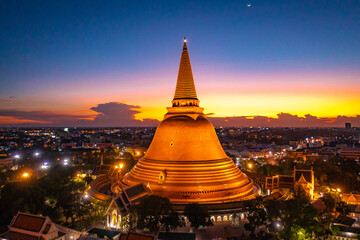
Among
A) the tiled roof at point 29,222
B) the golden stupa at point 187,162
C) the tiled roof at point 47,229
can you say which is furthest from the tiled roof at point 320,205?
the tiled roof at point 29,222

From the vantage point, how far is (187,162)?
95.0 feet

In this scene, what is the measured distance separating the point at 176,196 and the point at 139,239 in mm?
9222

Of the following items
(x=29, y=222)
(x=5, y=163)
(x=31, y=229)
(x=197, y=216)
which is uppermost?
(x=197, y=216)

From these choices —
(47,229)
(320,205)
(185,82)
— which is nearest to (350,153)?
(320,205)

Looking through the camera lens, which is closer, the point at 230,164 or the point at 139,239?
the point at 139,239

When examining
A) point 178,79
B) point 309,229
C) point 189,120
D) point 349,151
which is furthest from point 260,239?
point 349,151

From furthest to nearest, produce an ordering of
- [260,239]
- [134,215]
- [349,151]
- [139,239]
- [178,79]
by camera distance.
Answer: [349,151] → [178,79] → [134,215] → [260,239] → [139,239]

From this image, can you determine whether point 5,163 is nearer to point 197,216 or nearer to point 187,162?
point 187,162

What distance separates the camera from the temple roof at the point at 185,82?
1285 inches

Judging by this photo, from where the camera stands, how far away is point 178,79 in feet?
109

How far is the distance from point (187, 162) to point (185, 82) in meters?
8.74

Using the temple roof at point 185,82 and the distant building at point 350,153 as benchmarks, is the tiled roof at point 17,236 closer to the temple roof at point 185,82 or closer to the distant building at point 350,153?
the temple roof at point 185,82

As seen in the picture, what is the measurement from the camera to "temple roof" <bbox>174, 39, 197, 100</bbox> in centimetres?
3264

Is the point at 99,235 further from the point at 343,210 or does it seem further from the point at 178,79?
the point at 343,210
